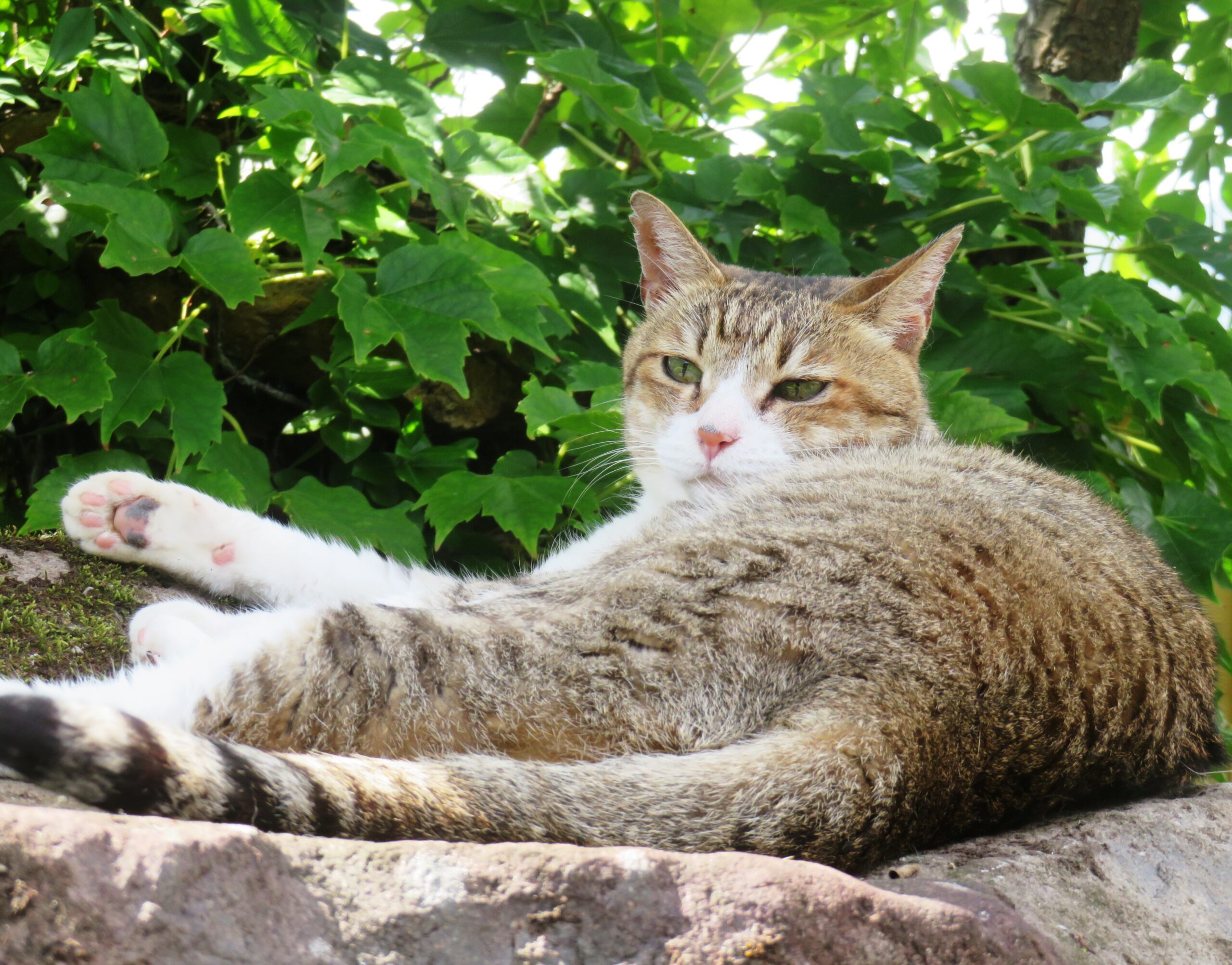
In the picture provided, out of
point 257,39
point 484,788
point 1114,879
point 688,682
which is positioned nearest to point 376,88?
point 257,39

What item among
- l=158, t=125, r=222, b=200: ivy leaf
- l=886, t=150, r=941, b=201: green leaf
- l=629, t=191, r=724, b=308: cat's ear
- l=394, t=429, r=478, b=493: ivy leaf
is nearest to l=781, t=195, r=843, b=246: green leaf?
l=886, t=150, r=941, b=201: green leaf

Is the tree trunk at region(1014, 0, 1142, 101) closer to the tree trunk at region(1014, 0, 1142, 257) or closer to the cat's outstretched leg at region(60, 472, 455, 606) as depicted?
the tree trunk at region(1014, 0, 1142, 257)

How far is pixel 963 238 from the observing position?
3.72 meters

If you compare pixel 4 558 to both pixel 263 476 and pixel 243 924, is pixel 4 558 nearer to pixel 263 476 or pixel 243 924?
pixel 263 476

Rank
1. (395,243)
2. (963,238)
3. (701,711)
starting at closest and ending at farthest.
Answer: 1. (701,711)
2. (395,243)
3. (963,238)

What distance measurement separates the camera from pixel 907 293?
2.89 meters

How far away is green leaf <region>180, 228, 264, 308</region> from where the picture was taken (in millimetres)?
2688

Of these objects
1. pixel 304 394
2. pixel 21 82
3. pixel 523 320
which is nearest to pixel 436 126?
pixel 523 320

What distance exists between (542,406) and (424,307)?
46cm

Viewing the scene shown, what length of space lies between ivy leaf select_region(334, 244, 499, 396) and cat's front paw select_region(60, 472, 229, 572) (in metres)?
0.64

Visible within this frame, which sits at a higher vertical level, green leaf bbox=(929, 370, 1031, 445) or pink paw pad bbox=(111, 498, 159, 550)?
green leaf bbox=(929, 370, 1031, 445)

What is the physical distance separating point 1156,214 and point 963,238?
70cm

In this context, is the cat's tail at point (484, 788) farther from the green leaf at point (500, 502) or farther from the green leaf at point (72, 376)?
the green leaf at point (72, 376)

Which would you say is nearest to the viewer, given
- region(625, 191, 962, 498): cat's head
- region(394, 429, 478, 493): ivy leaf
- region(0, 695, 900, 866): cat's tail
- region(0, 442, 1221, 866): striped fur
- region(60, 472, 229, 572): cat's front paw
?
region(0, 695, 900, 866): cat's tail
